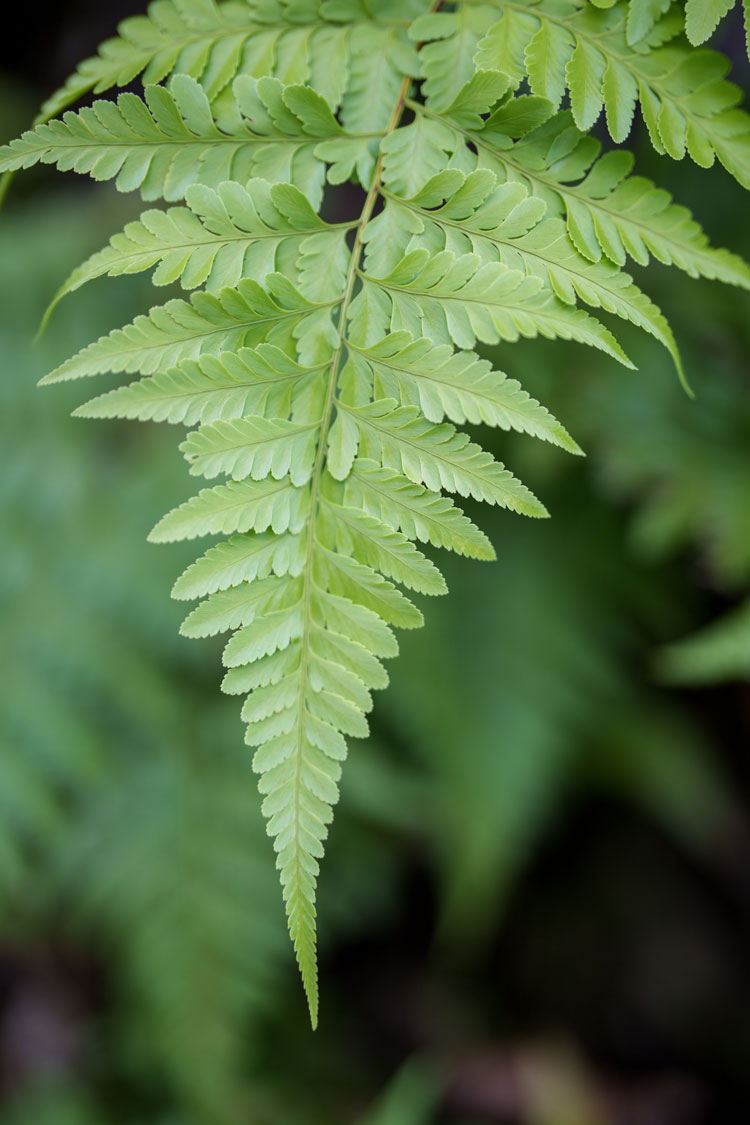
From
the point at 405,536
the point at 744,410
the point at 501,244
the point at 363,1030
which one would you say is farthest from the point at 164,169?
the point at 363,1030

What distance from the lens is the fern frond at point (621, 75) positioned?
0.93 metres

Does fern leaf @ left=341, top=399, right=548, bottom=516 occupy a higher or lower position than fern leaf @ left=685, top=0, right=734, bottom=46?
lower

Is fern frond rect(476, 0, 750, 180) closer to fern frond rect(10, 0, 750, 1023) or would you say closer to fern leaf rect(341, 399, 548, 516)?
fern frond rect(10, 0, 750, 1023)

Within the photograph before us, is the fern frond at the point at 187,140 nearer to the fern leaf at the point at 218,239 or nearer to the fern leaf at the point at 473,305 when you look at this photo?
the fern leaf at the point at 218,239

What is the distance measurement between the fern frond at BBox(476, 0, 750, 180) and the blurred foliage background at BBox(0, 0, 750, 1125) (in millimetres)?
1230

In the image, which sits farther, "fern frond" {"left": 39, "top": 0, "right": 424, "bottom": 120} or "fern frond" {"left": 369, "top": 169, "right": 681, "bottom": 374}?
"fern frond" {"left": 39, "top": 0, "right": 424, "bottom": 120}

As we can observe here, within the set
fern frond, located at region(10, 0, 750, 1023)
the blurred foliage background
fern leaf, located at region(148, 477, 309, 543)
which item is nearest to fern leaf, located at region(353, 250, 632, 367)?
fern frond, located at region(10, 0, 750, 1023)

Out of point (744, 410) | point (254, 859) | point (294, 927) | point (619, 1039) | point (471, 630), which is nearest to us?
point (294, 927)

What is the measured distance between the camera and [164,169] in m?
1.00

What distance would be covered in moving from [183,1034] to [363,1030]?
0.98 meters

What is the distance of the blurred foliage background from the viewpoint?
240 centimetres

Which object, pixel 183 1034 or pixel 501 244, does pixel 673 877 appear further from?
pixel 501 244

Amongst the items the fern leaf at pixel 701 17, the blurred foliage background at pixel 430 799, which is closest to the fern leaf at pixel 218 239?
the fern leaf at pixel 701 17

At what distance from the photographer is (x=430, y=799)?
8.95 ft
